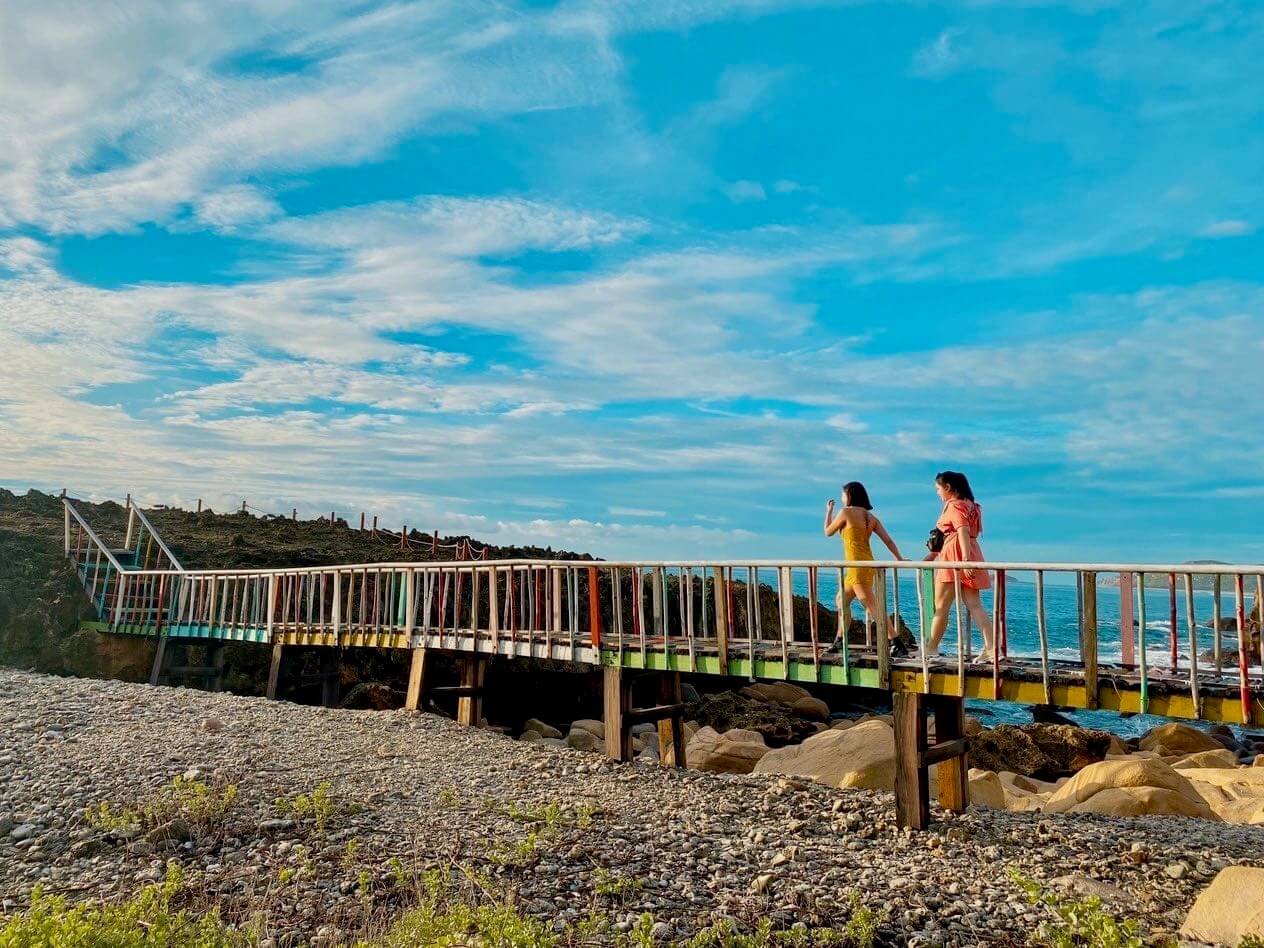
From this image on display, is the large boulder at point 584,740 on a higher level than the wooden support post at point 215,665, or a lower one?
lower

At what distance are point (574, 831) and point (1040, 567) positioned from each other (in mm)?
5391

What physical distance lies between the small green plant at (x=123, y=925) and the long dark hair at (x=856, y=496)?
775 cm

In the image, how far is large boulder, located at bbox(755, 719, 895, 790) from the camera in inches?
536

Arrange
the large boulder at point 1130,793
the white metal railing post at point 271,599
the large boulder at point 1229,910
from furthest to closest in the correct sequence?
1. the white metal railing post at point 271,599
2. the large boulder at point 1130,793
3. the large boulder at point 1229,910

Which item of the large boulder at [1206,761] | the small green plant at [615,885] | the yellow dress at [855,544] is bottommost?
the large boulder at [1206,761]

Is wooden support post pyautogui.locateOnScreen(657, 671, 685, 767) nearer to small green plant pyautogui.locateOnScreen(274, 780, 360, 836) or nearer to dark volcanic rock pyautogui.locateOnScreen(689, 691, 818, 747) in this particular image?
small green plant pyautogui.locateOnScreen(274, 780, 360, 836)

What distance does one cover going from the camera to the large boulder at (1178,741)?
23.2 meters

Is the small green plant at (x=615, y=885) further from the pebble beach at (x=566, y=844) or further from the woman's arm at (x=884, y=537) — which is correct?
the woman's arm at (x=884, y=537)

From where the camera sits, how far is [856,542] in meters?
11.7

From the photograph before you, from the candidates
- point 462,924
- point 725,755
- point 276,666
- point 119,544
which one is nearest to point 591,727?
point 725,755

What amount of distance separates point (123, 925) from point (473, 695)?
10.8m

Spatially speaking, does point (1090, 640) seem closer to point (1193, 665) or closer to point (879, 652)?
point (1193, 665)

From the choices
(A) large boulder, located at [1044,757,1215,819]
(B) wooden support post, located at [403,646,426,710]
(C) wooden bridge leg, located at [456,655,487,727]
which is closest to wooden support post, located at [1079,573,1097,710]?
(A) large boulder, located at [1044,757,1215,819]

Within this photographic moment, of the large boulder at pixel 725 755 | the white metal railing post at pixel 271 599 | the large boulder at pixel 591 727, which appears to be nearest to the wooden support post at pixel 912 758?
the large boulder at pixel 725 755
